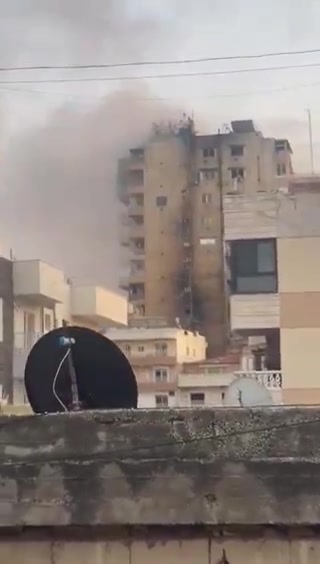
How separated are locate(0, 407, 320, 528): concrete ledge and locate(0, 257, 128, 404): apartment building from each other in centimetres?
1497

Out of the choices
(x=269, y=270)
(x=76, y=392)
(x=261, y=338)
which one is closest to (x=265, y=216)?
(x=269, y=270)

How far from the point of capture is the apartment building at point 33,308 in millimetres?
19938

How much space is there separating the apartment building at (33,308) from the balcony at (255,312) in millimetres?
4011

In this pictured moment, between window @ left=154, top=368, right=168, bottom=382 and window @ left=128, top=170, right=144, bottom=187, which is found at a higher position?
window @ left=128, top=170, right=144, bottom=187

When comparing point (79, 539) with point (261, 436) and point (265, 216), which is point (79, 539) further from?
point (265, 216)

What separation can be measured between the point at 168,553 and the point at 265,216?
13.8 meters

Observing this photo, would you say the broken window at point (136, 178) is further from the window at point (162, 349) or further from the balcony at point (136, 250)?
the window at point (162, 349)

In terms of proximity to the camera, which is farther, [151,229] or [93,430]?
[151,229]

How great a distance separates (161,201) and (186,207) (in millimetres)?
665

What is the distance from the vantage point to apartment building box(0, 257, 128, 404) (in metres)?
19.9

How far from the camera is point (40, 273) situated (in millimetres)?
20078

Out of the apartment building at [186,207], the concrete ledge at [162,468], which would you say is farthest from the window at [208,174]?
the concrete ledge at [162,468]

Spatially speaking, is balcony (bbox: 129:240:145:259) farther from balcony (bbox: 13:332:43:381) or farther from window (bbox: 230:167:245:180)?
balcony (bbox: 13:332:43:381)

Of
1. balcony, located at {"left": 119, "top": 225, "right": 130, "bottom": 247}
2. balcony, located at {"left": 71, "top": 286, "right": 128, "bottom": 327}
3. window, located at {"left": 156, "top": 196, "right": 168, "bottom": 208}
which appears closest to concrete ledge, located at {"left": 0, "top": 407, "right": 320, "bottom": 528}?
balcony, located at {"left": 71, "top": 286, "right": 128, "bottom": 327}
